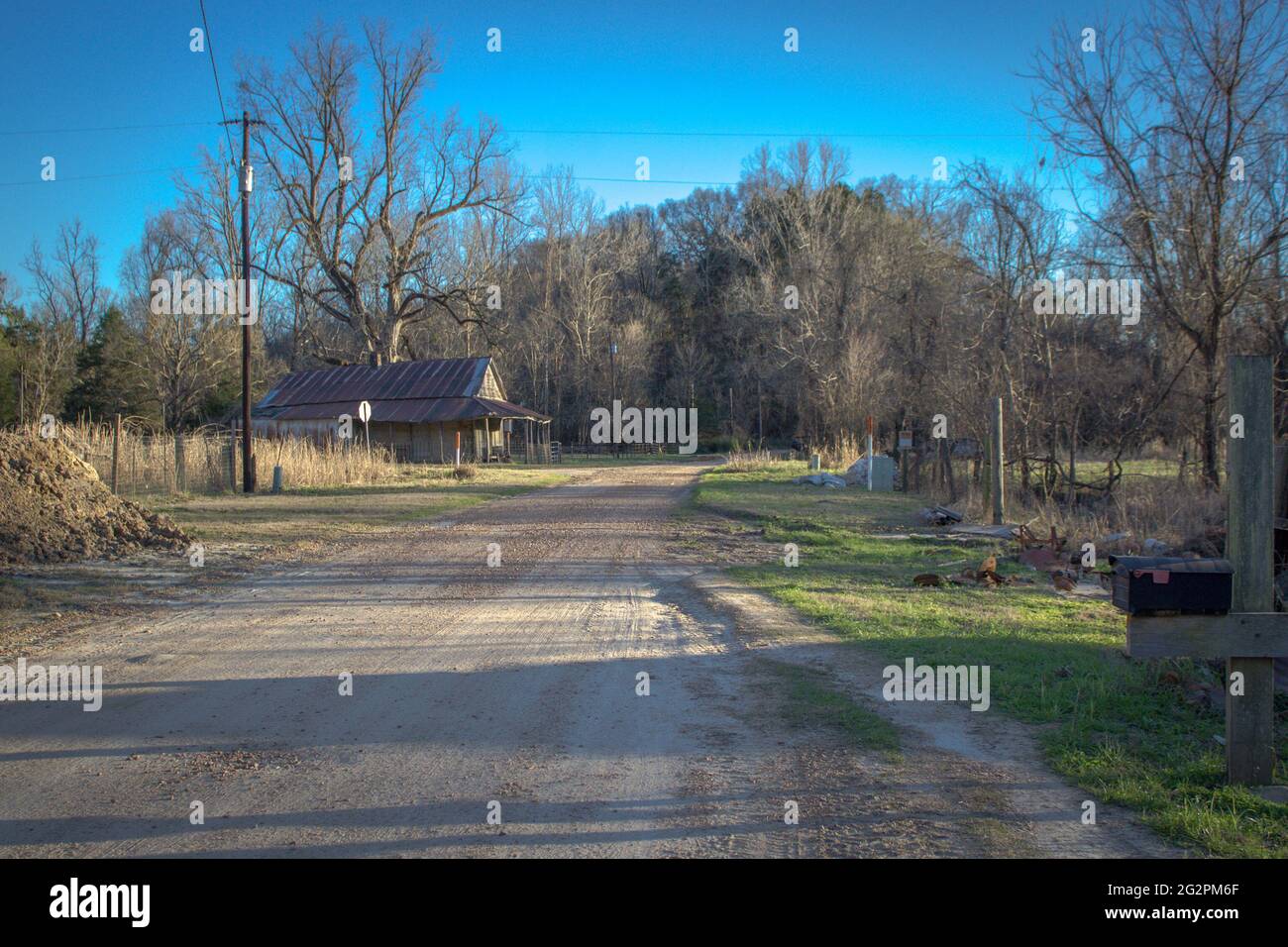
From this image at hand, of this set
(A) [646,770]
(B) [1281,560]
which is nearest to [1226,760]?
(A) [646,770]

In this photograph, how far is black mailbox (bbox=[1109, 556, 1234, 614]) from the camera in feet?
16.0

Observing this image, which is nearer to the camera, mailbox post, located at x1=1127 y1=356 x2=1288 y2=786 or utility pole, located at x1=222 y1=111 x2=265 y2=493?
mailbox post, located at x1=1127 y1=356 x2=1288 y2=786

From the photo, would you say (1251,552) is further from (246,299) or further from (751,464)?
(751,464)

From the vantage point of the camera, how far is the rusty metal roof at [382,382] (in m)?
50.7

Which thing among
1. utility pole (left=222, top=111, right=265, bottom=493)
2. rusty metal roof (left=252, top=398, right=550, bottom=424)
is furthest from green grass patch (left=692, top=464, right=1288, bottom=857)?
rusty metal roof (left=252, top=398, right=550, bottom=424)

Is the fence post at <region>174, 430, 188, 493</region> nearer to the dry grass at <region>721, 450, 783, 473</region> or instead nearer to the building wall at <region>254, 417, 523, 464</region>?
the dry grass at <region>721, 450, 783, 473</region>

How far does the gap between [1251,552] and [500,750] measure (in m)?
4.59

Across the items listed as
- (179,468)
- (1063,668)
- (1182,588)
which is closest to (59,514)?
(1063,668)

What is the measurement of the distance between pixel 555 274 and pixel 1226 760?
68.7 m

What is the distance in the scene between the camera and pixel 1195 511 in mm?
14695

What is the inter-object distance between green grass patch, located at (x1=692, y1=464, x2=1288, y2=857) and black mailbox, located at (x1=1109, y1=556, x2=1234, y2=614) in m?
0.94

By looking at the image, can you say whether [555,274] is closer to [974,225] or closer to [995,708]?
[974,225]

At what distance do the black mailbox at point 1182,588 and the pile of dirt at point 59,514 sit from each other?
517 inches
